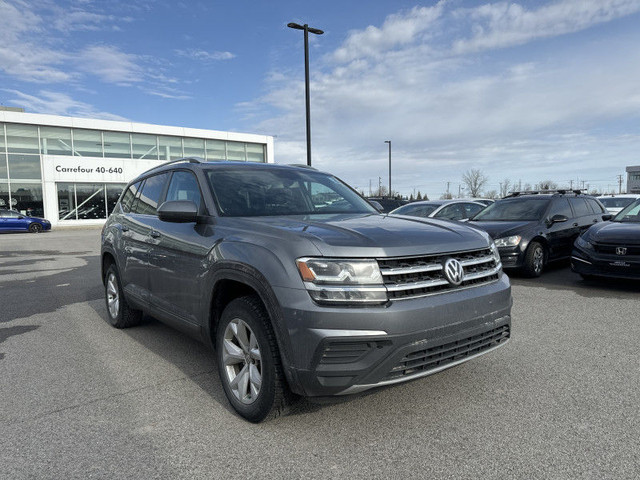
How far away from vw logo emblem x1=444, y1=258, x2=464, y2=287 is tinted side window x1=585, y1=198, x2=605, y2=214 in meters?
8.77

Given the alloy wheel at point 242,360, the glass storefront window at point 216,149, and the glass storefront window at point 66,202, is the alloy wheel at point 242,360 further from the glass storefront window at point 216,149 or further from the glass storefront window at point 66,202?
the glass storefront window at point 216,149

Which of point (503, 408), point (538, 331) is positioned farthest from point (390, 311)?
point (538, 331)

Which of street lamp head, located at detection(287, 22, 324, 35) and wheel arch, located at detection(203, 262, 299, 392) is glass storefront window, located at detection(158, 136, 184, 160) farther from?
wheel arch, located at detection(203, 262, 299, 392)

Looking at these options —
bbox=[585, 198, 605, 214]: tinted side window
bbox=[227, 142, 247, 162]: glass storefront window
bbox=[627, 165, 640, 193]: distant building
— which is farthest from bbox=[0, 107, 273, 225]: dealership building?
bbox=[627, 165, 640, 193]: distant building

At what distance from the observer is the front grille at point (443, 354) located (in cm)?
264

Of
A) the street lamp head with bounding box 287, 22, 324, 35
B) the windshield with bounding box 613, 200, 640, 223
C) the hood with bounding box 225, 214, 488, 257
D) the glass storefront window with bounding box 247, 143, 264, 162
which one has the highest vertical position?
the street lamp head with bounding box 287, 22, 324, 35

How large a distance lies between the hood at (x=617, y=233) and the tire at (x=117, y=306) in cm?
655

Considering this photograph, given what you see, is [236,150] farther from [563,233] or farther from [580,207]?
[563,233]

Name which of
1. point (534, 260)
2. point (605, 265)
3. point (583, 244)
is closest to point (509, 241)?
point (534, 260)

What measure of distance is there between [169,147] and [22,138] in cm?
985

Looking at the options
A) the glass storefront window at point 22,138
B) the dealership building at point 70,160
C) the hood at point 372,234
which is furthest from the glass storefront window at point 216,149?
the hood at point 372,234

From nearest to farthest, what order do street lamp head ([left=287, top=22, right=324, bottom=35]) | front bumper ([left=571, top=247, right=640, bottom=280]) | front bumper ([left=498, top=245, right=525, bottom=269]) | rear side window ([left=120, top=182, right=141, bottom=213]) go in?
rear side window ([left=120, top=182, right=141, bottom=213]) < front bumper ([left=571, top=247, right=640, bottom=280]) < front bumper ([left=498, top=245, right=525, bottom=269]) < street lamp head ([left=287, top=22, right=324, bottom=35])

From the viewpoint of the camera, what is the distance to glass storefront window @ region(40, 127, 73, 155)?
33000 mm

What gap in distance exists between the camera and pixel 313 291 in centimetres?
260
